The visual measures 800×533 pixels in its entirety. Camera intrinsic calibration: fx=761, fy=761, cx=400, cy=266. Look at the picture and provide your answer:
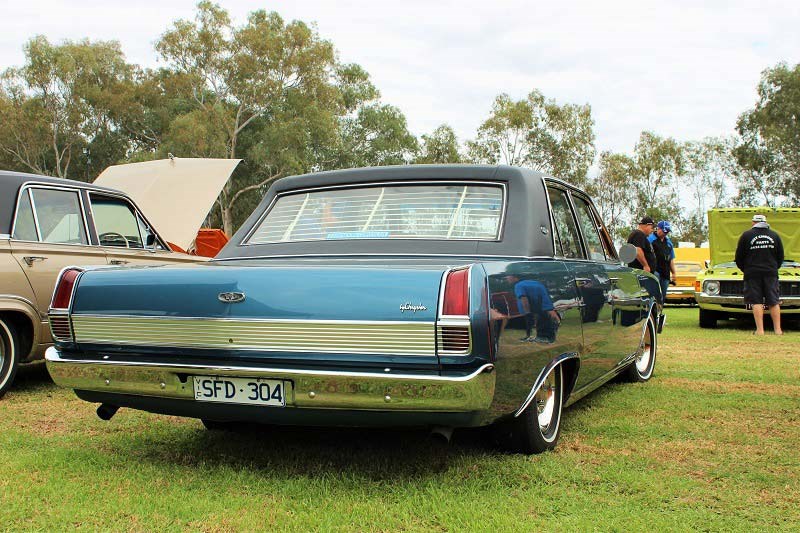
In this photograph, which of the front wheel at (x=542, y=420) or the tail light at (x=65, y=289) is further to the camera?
the front wheel at (x=542, y=420)

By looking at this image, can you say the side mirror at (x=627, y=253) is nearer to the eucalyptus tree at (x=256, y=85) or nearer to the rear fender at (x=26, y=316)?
the rear fender at (x=26, y=316)

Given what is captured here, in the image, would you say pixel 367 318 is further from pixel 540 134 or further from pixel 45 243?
pixel 540 134

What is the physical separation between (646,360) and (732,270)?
22.0 feet

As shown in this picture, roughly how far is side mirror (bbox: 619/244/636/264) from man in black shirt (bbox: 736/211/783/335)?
5.86m

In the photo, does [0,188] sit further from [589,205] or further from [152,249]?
[589,205]

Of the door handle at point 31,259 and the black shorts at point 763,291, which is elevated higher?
the door handle at point 31,259

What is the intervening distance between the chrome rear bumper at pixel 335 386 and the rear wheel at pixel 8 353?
2735 mm

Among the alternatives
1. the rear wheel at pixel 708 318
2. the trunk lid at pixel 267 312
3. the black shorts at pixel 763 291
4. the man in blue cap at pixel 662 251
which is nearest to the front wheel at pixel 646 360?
the trunk lid at pixel 267 312

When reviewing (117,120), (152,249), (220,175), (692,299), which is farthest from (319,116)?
(152,249)

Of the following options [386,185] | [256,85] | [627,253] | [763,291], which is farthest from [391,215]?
[256,85]

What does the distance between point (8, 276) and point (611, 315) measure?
448cm

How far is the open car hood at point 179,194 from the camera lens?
36.7 feet

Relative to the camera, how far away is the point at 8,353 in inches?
235

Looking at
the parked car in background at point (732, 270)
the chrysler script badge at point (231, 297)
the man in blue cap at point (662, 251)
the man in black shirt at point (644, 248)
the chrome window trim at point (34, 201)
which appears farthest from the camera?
the parked car in background at point (732, 270)
